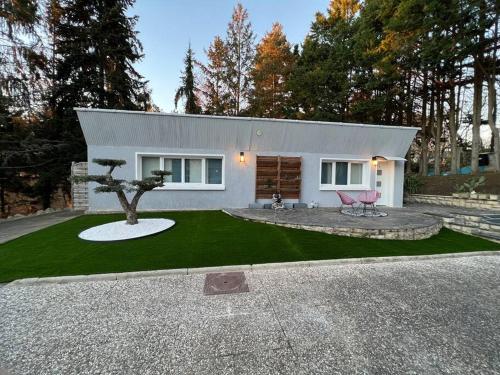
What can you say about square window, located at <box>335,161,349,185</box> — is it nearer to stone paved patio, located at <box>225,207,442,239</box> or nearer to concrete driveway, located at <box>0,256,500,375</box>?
stone paved patio, located at <box>225,207,442,239</box>

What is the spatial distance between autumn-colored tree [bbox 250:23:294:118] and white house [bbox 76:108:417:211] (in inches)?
344

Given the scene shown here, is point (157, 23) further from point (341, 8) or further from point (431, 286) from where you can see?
point (431, 286)

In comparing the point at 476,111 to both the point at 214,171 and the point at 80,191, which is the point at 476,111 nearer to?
the point at 214,171

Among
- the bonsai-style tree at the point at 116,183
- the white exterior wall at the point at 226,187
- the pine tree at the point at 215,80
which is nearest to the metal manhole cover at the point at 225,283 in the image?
the bonsai-style tree at the point at 116,183

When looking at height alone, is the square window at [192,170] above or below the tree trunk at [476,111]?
below

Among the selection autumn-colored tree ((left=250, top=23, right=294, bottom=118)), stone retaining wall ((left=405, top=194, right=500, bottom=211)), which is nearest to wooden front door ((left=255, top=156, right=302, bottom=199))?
stone retaining wall ((left=405, top=194, right=500, bottom=211))

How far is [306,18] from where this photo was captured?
57.0 ft

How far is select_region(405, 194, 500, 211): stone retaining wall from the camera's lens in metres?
8.48

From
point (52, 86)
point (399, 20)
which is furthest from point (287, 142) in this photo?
point (52, 86)

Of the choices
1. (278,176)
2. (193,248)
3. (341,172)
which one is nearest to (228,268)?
(193,248)

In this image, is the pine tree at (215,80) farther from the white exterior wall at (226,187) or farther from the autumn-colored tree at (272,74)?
the white exterior wall at (226,187)

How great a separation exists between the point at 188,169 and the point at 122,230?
3978 mm

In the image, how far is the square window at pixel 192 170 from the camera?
30.5 feet

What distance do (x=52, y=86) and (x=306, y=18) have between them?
1804 cm
